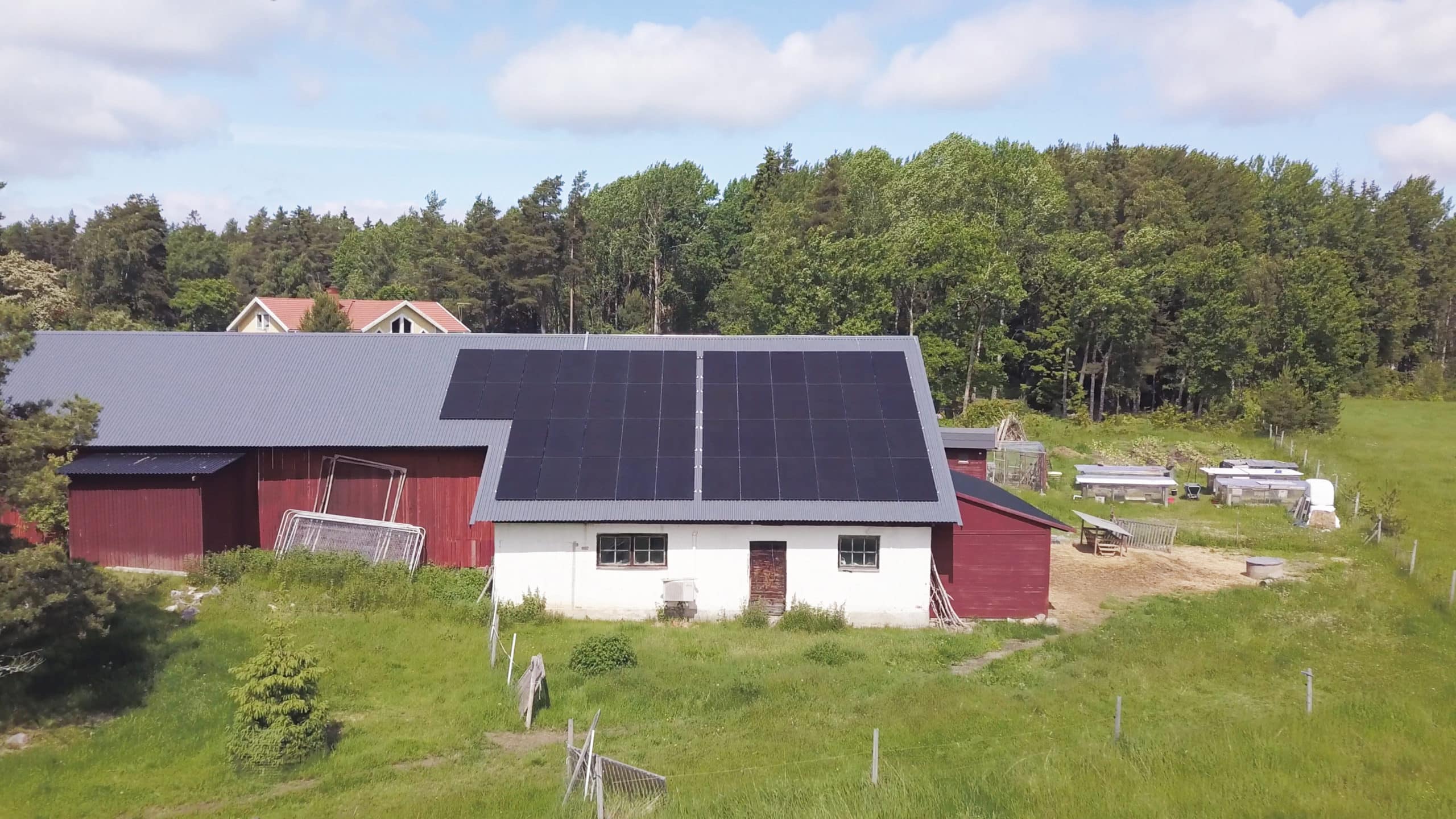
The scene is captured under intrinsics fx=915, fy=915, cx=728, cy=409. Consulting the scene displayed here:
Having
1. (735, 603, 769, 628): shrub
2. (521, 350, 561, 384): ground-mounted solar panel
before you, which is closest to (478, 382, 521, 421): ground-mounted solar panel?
(521, 350, 561, 384): ground-mounted solar panel

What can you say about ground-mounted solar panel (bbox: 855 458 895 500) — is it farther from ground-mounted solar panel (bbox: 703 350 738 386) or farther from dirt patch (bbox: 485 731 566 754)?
dirt patch (bbox: 485 731 566 754)

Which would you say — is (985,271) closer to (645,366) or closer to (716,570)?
(645,366)

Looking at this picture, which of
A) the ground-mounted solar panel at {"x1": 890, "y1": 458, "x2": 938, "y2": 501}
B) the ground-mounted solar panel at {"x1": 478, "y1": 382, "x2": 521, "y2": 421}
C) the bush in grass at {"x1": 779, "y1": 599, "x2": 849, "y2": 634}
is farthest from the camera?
the ground-mounted solar panel at {"x1": 478, "y1": 382, "x2": 521, "y2": 421}

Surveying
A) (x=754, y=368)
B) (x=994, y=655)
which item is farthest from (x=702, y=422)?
(x=994, y=655)

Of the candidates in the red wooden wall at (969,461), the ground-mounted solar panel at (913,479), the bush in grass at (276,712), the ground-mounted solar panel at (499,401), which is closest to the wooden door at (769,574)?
the ground-mounted solar panel at (913,479)

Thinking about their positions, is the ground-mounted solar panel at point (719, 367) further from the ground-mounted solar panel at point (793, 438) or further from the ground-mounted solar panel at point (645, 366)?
the ground-mounted solar panel at point (793, 438)

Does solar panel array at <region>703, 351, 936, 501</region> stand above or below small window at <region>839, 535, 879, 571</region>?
above
